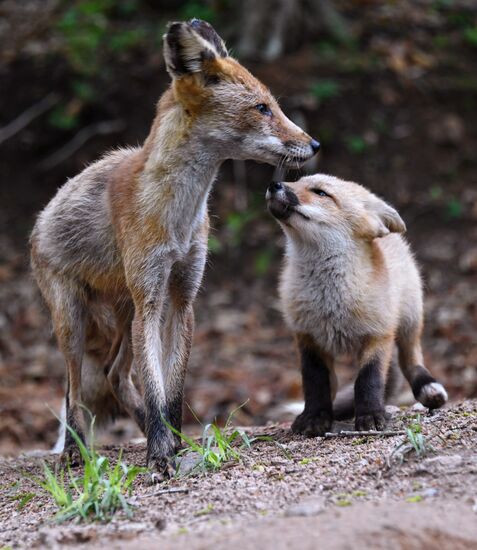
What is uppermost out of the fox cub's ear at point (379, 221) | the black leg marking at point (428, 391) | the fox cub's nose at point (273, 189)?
the fox cub's nose at point (273, 189)

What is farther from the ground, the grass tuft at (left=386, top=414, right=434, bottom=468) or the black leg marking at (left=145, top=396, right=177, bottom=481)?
the grass tuft at (left=386, top=414, right=434, bottom=468)

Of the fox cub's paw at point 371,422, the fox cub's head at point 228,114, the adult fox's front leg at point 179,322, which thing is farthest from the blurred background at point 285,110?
the fox cub's head at point 228,114

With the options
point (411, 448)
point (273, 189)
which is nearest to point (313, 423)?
point (411, 448)

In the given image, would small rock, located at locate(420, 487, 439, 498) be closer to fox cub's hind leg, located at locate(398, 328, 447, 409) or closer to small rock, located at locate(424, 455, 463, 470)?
small rock, located at locate(424, 455, 463, 470)

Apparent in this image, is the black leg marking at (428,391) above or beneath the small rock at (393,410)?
above

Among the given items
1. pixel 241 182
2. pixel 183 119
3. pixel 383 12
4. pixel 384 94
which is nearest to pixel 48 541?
pixel 183 119

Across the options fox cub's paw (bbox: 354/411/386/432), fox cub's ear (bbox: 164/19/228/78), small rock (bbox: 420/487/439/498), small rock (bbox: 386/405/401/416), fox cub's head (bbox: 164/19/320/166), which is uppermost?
fox cub's ear (bbox: 164/19/228/78)

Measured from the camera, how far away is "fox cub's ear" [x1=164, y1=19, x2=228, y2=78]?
5566 millimetres

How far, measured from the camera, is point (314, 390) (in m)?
6.29

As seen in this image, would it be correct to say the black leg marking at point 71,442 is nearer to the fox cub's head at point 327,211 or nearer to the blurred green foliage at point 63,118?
the fox cub's head at point 327,211

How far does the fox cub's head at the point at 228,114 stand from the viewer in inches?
227

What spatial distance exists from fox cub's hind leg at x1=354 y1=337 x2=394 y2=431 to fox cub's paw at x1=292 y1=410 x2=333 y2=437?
0.24m

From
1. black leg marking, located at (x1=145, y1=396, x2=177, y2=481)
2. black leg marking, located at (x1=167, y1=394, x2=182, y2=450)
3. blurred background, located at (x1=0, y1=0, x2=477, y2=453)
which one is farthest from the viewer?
blurred background, located at (x1=0, y1=0, x2=477, y2=453)

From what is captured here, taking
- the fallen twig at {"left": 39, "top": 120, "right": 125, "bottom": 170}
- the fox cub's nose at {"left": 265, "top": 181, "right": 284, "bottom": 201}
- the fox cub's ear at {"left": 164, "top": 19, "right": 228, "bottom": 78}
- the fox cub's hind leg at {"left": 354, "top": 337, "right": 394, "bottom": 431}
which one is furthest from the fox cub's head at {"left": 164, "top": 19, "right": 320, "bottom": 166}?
the fallen twig at {"left": 39, "top": 120, "right": 125, "bottom": 170}
